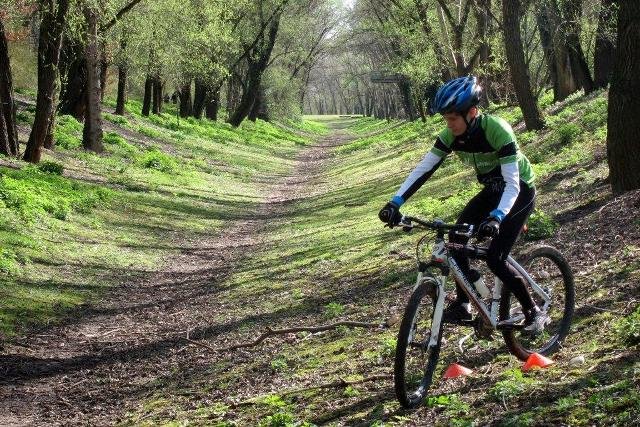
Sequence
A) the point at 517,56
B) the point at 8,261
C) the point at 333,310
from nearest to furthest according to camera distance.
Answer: the point at 333,310
the point at 8,261
the point at 517,56

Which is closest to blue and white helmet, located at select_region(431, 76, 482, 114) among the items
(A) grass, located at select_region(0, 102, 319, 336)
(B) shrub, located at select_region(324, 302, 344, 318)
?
(B) shrub, located at select_region(324, 302, 344, 318)

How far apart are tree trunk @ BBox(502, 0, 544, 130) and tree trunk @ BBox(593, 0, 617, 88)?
2450mm

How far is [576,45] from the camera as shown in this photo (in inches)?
967

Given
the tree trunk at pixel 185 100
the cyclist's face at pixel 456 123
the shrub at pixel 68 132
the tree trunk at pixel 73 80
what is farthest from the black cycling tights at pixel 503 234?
the tree trunk at pixel 185 100

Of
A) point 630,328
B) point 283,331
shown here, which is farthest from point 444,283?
point 283,331

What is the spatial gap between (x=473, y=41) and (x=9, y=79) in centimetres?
2267

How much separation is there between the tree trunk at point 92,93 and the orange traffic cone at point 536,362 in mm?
17922

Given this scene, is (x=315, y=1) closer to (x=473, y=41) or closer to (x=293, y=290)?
(x=473, y=41)

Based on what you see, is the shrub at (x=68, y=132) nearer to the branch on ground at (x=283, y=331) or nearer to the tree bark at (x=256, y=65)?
the branch on ground at (x=283, y=331)

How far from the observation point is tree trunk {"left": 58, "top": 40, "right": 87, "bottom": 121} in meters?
24.0

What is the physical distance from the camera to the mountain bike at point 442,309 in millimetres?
5742

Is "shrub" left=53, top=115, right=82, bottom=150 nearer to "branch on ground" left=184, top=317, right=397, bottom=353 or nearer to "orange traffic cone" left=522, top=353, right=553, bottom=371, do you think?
"branch on ground" left=184, top=317, right=397, bottom=353

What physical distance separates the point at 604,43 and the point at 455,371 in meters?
18.8

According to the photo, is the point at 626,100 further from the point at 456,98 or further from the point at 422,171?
the point at 456,98
